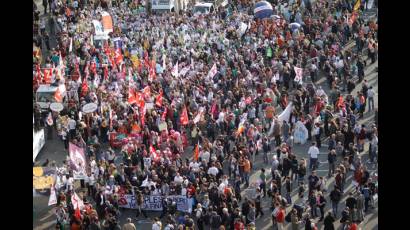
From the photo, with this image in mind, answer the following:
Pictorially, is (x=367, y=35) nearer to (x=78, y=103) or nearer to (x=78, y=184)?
(x=78, y=103)

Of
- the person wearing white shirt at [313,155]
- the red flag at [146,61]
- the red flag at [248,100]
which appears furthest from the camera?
the red flag at [146,61]

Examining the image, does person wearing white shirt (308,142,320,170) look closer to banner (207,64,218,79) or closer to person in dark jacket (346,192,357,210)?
person in dark jacket (346,192,357,210)

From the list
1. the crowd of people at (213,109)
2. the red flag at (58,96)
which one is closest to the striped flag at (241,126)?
the crowd of people at (213,109)

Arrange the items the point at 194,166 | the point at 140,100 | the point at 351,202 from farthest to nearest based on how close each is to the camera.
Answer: the point at 140,100
the point at 194,166
the point at 351,202

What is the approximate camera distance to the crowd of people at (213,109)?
23062 millimetres

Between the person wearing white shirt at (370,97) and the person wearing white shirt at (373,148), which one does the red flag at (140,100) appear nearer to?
the person wearing white shirt at (373,148)

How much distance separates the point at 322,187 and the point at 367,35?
15950mm

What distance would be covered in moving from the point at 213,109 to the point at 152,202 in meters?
6.38

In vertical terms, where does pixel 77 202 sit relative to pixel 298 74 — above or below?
below

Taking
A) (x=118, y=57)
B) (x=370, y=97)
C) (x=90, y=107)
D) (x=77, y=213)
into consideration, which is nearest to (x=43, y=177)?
(x=77, y=213)

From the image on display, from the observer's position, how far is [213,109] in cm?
2919

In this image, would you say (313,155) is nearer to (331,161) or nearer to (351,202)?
(331,161)

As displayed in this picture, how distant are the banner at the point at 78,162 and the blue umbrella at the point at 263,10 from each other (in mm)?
19351
